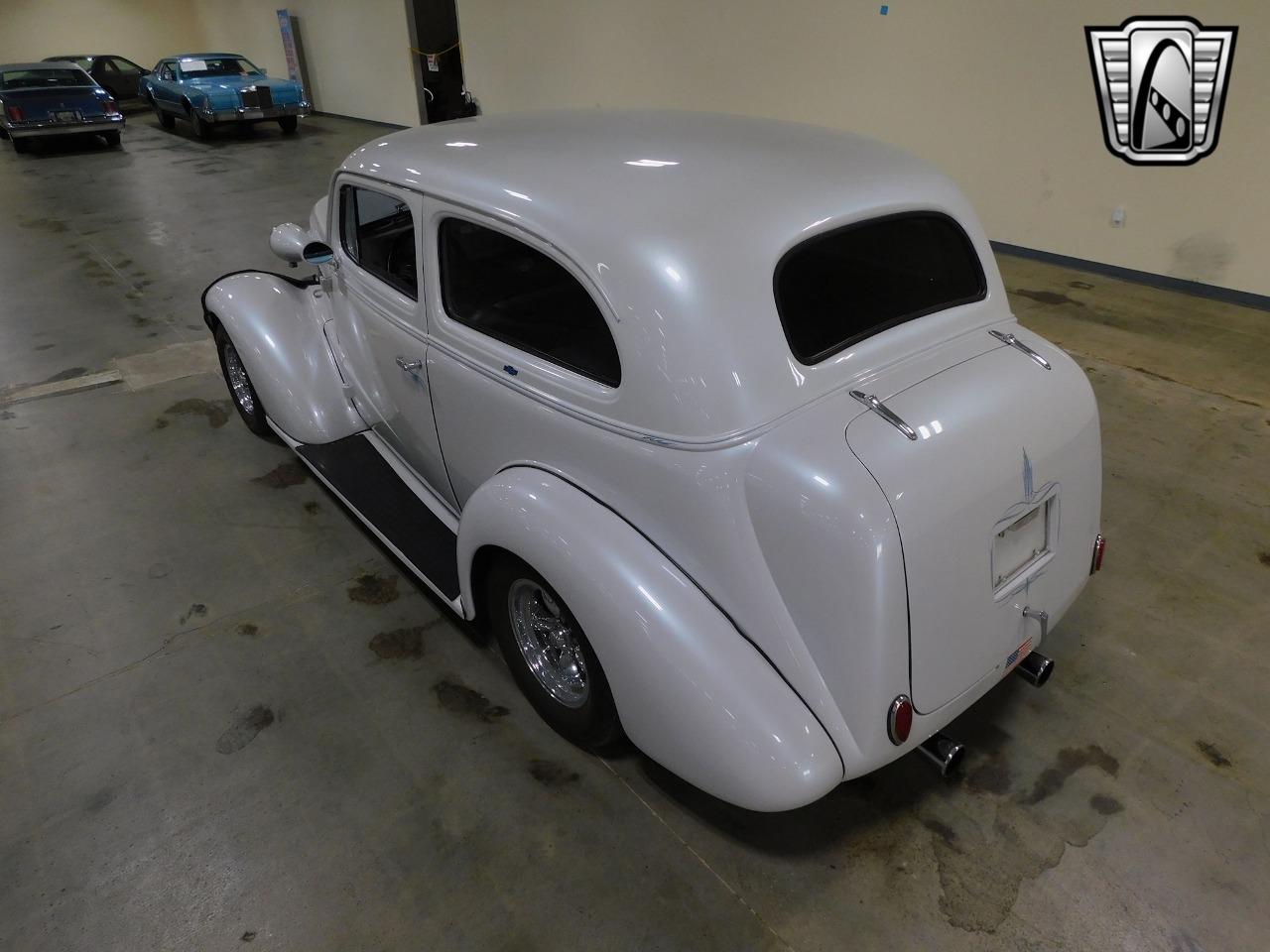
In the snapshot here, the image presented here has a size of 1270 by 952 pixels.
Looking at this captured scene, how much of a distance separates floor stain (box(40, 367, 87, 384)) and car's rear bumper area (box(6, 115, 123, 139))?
10.3 meters

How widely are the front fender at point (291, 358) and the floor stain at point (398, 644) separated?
1.05m

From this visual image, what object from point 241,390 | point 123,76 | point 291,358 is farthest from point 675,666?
point 123,76

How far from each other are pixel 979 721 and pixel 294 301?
351cm

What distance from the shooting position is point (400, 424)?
314 centimetres

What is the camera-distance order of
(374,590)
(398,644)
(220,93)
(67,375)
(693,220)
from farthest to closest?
1. (220,93)
2. (67,375)
3. (374,590)
4. (398,644)
5. (693,220)

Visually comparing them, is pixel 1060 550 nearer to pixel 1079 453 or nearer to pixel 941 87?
pixel 1079 453

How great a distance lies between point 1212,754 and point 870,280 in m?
1.84

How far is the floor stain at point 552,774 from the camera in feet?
7.86

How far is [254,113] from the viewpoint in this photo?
44.7 feet

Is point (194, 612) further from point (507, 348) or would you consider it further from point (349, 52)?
point (349, 52)

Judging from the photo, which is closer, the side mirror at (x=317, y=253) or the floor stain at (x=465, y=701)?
the floor stain at (x=465, y=701)

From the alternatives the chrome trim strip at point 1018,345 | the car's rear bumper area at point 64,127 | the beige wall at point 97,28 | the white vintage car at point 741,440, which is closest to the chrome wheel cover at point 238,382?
the white vintage car at point 741,440

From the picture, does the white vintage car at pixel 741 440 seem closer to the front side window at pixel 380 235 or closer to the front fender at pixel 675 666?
the front fender at pixel 675 666

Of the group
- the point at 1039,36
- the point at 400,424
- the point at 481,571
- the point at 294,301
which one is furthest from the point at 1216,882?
the point at 1039,36
